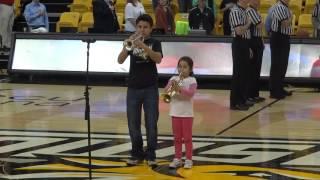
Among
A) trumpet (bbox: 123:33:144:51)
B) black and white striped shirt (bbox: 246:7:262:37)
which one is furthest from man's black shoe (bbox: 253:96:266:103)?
trumpet (bbox: 123:33:144:51)

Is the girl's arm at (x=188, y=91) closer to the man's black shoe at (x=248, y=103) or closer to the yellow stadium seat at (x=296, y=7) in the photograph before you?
the man's black shoe at (x=248, y=103)

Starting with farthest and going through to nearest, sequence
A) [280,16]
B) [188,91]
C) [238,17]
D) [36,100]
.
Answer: [36,100], [280,16], [238,17], [188,91]

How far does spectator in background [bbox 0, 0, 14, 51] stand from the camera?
19750 millimetres

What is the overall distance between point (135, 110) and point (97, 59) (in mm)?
9128

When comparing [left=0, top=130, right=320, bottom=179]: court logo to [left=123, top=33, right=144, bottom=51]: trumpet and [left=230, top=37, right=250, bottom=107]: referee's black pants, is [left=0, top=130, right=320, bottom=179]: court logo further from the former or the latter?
[left=230, top=37, right=250, bottom=107]: referee's black pants

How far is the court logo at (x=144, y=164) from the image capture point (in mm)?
7551

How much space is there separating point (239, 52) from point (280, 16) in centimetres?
180

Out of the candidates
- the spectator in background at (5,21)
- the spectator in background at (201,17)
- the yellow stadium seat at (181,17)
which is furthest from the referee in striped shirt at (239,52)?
the spectator in background at (5,21)

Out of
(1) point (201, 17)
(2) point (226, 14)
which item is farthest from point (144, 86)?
(2) point (226, 14)

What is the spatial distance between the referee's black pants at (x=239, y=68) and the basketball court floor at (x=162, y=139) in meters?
0.33

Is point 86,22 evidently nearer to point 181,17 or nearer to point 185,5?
point 185,5

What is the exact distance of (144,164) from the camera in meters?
8.07

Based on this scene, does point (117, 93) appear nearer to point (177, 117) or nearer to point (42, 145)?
point (42, 145)

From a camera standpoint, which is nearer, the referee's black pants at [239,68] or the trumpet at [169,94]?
the trumpet at [169,94]
